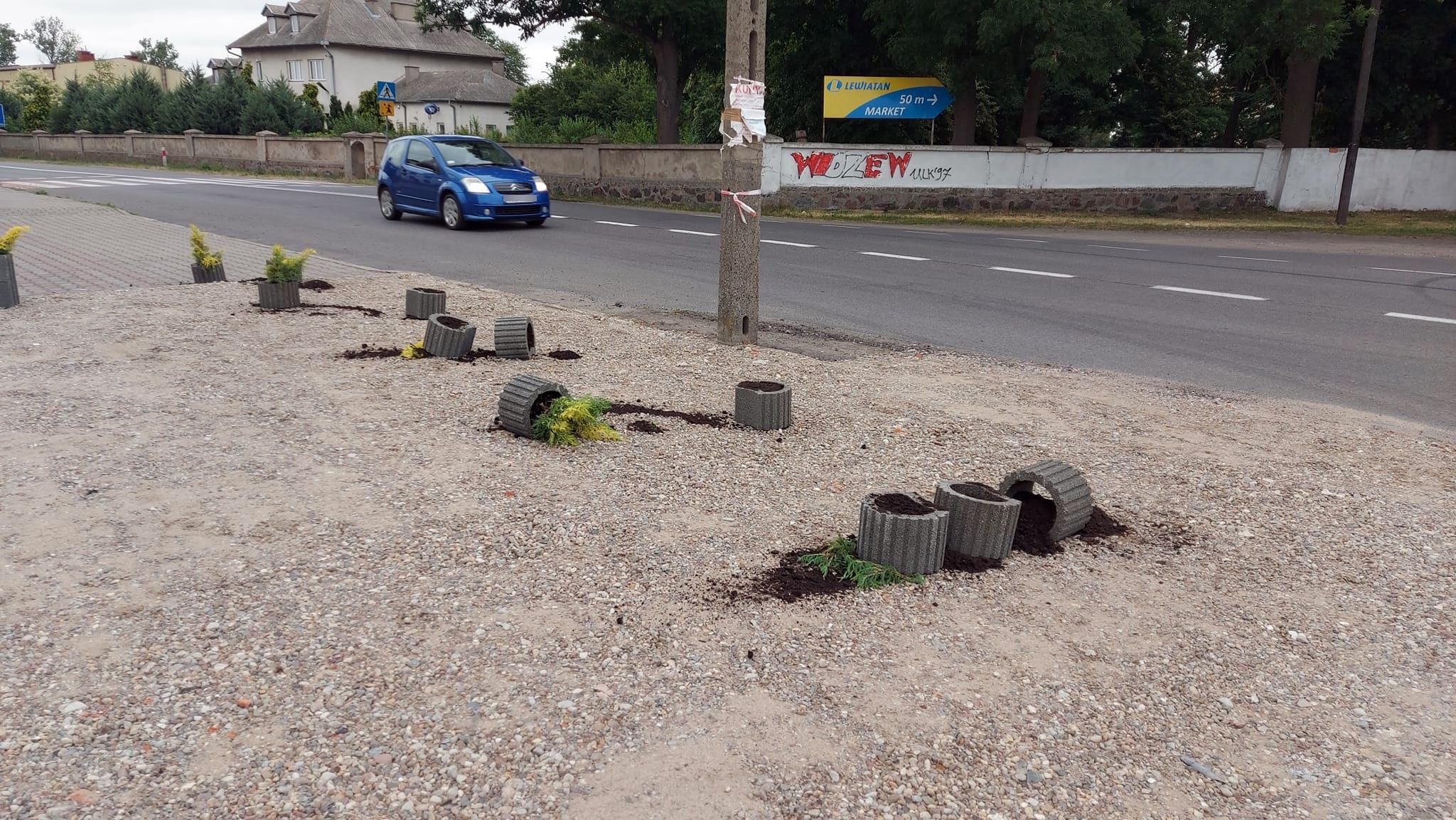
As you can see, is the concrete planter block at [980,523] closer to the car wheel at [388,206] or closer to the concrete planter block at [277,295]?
the concrete planter block at [277,295]

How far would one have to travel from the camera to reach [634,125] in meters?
40.8

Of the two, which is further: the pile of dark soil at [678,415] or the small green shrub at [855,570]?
the pile of dark soil at [678,415]

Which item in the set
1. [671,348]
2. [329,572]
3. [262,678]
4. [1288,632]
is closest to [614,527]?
[329,572]

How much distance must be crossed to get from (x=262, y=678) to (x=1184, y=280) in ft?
44.0

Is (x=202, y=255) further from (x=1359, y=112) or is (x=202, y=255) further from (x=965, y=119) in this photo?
(x=1359, y=112)

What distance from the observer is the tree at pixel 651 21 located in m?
29.9

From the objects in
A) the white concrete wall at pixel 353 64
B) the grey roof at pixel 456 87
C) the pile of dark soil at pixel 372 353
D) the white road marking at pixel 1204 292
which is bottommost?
the pile of dark soil at pixel 372 353

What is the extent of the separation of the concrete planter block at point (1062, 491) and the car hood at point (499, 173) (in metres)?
15.7

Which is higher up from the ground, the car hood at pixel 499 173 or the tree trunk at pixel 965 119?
the tree trunk at pixel 965 119

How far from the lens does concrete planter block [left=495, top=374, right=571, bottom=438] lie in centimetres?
580

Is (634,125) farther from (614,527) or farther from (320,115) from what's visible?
(614,527)

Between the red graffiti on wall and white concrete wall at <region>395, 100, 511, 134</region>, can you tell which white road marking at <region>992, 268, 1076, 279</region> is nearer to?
the red graffiti on wall

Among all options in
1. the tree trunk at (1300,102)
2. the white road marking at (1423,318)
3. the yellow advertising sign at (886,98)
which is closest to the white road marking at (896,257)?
the white road marking at (1423,318)

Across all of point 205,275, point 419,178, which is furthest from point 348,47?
point 205,275
